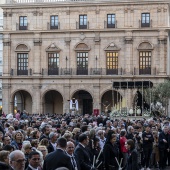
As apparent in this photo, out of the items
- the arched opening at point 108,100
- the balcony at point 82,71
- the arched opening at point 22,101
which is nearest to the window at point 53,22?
the balcony at point 82,71

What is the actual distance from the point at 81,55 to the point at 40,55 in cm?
411

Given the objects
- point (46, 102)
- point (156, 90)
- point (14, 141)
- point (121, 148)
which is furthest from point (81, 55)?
point (14, 141)

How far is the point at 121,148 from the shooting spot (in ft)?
60.6

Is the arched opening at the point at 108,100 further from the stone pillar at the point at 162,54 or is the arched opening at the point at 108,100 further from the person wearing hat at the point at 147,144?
the person wearing hat at the point at 147,144

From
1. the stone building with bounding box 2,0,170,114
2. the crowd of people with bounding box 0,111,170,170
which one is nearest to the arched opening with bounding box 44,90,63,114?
the stone building with bounding box 2,0,170,114

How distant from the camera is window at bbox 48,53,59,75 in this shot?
55562 mm

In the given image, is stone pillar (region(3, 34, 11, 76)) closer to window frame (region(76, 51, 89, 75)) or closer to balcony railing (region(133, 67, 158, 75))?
window frame (region(76, 51, 89, 75))

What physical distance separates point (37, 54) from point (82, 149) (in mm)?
43534

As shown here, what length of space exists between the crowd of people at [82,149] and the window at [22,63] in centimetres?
3307

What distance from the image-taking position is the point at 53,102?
192ft

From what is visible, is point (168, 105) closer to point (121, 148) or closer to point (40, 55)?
point (40, 55)

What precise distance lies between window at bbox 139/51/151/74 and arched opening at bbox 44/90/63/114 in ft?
30.5

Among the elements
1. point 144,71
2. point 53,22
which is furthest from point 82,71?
point 144,71

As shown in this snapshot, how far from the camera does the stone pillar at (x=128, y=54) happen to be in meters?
54.0
